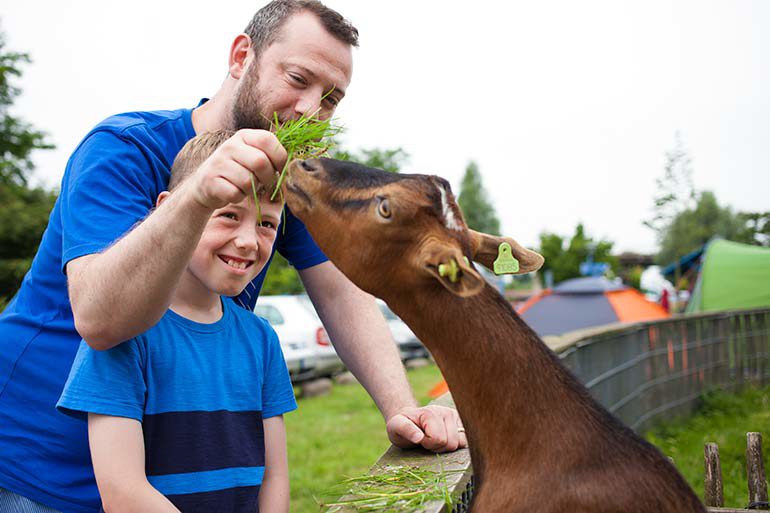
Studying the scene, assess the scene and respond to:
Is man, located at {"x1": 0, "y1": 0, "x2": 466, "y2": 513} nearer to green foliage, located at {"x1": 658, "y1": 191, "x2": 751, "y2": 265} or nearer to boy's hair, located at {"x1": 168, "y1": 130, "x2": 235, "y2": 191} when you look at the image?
boy's hair, located at {"x1": 168, "y1": 130, "x2": 235, "y2": 191}

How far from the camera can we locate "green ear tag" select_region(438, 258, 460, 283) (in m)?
1.67

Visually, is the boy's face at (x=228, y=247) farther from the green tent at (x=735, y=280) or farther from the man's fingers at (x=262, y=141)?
the green tent at (x=735, y=280)

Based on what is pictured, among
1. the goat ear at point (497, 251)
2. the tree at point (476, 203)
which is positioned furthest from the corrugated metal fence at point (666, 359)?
the tree at point (476, 203)

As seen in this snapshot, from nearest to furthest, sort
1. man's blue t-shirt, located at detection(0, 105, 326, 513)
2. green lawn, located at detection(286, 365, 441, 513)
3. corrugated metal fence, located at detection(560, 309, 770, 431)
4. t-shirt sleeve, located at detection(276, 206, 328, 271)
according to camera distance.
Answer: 1. man's blue t-shirt, located at detection(0, 105, 326, 513)
2. t-shirt sleeve, located at detection(276, 206, 328, 271)
3. corrugated metal fence, located at detection(560, 309, 770, 431)
4. green lawn, located at detection(286, 365, 441, 513)

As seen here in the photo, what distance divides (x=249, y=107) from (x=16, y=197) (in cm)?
1537

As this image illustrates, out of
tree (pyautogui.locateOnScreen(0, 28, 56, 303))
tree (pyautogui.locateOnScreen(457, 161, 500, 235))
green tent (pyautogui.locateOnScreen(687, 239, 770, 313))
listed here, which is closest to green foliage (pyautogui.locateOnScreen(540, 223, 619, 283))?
tree (pyautogui.locateOnScreen(457, 161, 500, 235))

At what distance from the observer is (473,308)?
1.91m

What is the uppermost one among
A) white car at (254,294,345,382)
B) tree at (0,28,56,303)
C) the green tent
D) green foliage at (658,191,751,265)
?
tree at (0,28,56,303)

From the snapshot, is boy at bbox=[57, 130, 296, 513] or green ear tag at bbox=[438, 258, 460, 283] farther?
boy at bbox=[57, 130, 296, 513]

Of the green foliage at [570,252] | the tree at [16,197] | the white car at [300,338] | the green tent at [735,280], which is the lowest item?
the green foliage at [570,252]

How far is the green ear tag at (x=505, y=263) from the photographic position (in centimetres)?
204

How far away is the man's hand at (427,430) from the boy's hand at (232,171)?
1.09 m

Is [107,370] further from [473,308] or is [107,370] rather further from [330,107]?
[330,107]

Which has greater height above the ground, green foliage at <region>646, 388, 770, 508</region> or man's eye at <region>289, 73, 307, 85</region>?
man's eye at <region>289, 73, 307, 85</region>
